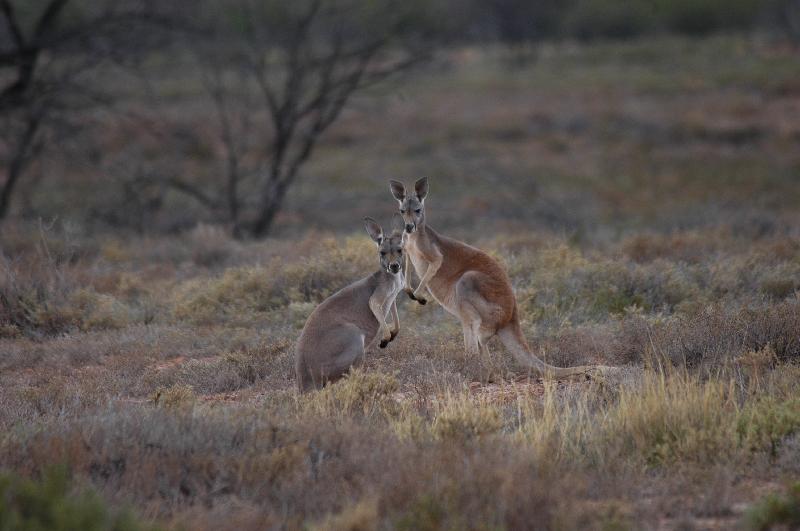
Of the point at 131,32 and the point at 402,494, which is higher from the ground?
the point at 131,32

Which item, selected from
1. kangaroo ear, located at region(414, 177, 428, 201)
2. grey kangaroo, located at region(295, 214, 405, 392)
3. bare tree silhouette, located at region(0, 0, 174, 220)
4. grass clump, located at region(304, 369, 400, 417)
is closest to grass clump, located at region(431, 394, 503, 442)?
grass clump, located at region(304, 369, 400, 417)

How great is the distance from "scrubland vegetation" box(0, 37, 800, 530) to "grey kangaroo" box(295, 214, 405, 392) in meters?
0.26

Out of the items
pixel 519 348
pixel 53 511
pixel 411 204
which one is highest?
pixel 411 204

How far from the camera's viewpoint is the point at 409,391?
24.5 feet

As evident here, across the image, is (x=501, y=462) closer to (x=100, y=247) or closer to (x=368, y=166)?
(x=100, y=247)

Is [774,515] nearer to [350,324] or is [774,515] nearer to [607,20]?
[350,324]

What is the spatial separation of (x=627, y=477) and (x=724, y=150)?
24.8 meters

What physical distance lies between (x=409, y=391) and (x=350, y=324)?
27.3 inches

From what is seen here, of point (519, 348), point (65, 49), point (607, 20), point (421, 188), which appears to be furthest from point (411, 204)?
point (607, 20)

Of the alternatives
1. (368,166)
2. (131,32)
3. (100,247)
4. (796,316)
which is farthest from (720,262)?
(368,166)

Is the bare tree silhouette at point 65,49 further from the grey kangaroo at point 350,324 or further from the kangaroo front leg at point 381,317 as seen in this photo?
the kangaroo front leg at point 381,317

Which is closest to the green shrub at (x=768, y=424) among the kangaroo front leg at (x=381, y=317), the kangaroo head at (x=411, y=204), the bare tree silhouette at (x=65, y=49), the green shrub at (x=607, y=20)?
the kangaroo front leg at (x=381, y=317)

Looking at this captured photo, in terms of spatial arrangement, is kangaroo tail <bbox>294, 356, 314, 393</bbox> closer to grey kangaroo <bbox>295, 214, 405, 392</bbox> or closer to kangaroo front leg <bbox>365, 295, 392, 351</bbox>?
grey kangaroo <bbox>295, 214, 405, 392</bbox>

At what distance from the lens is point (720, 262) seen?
1192 centimetres
